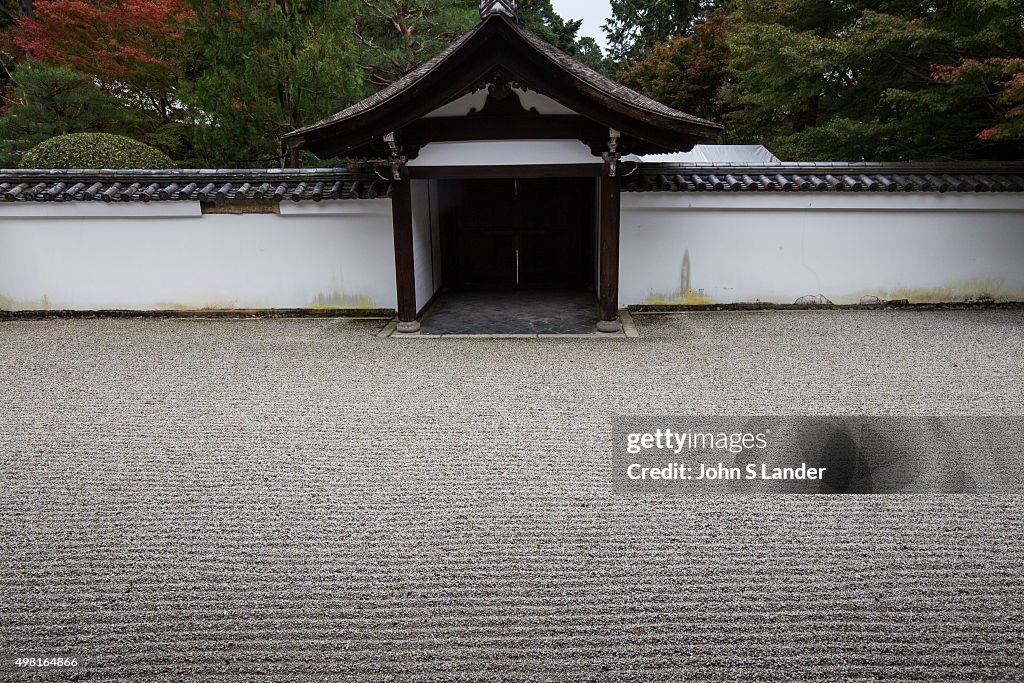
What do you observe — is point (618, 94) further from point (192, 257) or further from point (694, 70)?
point (694, 70)

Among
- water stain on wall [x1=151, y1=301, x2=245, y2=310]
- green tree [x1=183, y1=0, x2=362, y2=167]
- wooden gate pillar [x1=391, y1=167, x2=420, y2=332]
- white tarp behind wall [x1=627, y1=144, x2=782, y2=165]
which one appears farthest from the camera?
white tarp behind wall [x1=627, y1=144, x2=782, y2=165]

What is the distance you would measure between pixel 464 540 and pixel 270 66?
8305mm

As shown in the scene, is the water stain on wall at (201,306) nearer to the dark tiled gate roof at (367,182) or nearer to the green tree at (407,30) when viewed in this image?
the dark tiled gate roof at (367,182)

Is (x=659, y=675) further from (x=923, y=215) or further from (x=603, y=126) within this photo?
(x=923, y=215)

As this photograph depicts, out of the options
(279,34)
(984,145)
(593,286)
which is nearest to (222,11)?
(279,34)

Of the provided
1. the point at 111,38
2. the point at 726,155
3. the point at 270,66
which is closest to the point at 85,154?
the point at 270,66

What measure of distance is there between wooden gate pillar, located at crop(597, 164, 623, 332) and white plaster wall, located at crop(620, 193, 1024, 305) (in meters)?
1.12

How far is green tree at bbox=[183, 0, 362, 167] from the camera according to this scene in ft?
32.1

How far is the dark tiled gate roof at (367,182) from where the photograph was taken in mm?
8844

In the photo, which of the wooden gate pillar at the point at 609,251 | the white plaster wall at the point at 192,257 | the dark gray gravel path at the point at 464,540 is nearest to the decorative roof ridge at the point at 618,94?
the wooden gate pillar at the point at 609,251

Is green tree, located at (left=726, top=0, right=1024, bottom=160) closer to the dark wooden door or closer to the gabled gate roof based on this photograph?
the dark wooden door

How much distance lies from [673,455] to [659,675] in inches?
86.6

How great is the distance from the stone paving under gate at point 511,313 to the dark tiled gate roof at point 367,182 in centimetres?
172

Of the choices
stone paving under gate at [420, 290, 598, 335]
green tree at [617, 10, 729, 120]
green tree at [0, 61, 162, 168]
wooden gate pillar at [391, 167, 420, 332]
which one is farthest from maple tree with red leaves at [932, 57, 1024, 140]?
green tree at [0, 61, 162, 168]
